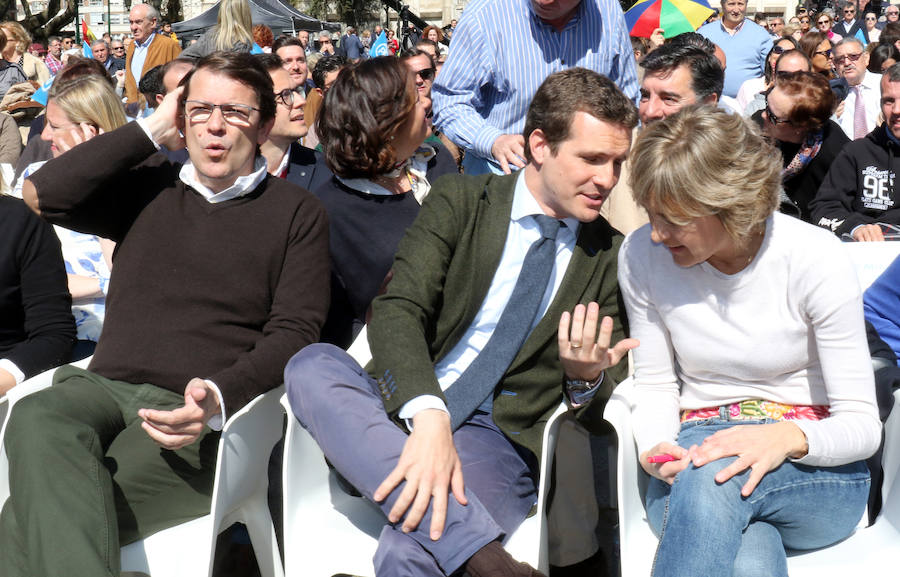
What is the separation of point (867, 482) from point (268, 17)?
65.4 feet

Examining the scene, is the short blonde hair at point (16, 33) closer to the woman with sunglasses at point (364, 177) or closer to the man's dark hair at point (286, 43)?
the man's dark hair at point (286, 43)

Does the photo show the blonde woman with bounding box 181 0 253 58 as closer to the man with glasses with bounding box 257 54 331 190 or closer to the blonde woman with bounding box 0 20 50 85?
the man with glasses with bounding box 257 54 331 190

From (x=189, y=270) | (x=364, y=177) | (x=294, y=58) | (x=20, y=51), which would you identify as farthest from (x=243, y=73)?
(x=20, y=51)

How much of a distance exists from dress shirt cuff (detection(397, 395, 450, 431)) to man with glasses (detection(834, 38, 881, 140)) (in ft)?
16.3

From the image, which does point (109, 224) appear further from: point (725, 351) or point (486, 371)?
point (725, 351)

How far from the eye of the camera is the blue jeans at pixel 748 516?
2.11 m

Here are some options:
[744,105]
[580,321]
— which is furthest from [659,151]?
[744,105]

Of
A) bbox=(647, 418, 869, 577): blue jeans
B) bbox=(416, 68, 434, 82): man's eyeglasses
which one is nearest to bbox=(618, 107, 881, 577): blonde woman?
bbox=(647, 418, 869, 577): blue jeans

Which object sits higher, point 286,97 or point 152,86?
point 286,97

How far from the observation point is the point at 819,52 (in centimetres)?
916

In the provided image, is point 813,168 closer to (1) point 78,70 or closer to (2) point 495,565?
(2) point 495,565

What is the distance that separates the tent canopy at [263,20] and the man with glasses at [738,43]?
41.3ft

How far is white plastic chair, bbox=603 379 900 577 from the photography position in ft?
7.45

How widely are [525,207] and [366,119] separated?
2.31 feet
